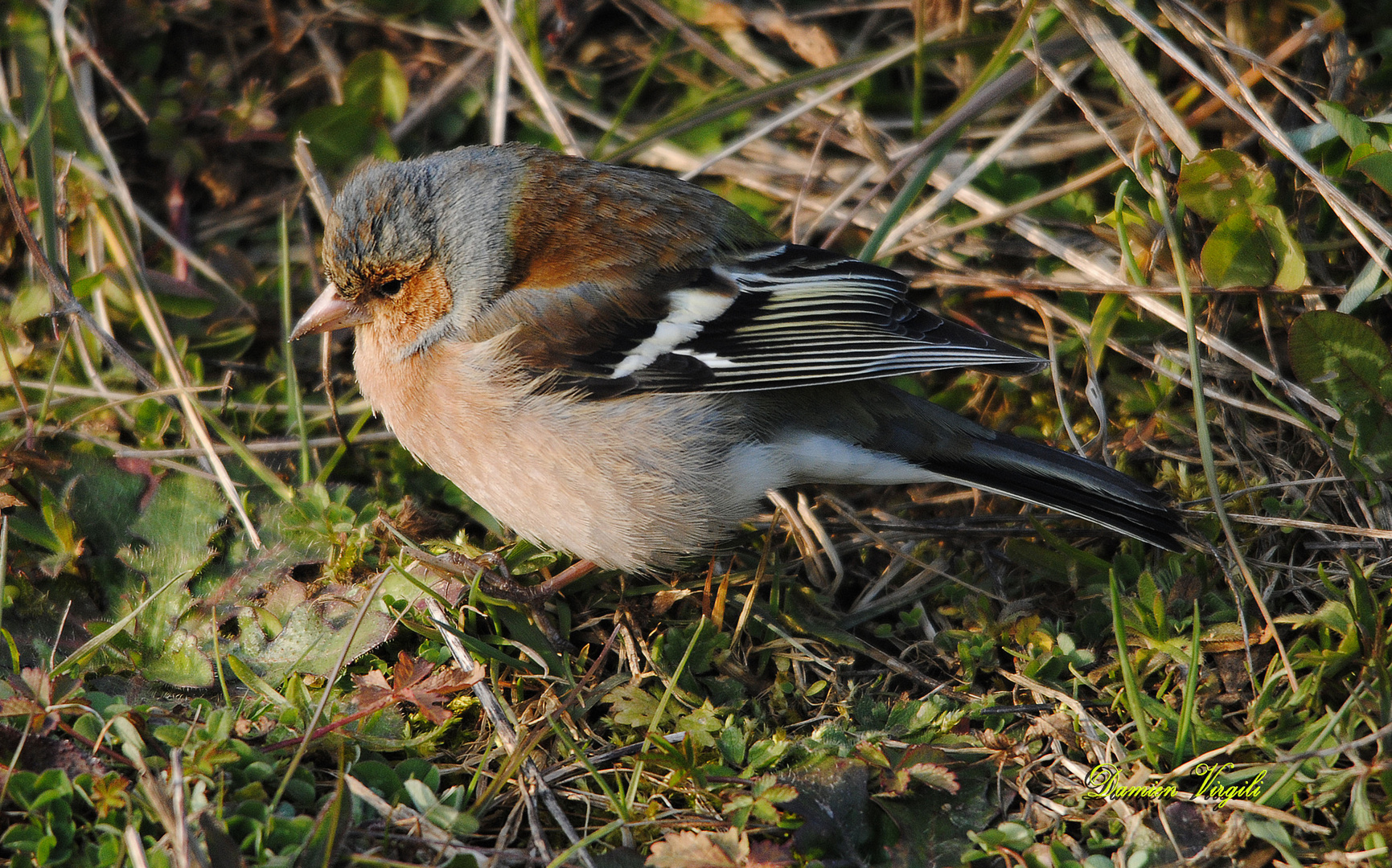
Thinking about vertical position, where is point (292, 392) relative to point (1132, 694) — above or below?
above

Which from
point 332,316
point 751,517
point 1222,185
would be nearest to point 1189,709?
point 751,517

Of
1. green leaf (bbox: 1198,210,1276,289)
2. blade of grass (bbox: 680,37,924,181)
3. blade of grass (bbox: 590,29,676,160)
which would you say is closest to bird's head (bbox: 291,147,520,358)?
blade of grass (bbox: 590,29,676,160)

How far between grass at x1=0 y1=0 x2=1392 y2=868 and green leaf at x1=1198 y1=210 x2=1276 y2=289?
1cm

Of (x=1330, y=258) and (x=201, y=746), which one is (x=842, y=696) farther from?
(x=1330, y=258)

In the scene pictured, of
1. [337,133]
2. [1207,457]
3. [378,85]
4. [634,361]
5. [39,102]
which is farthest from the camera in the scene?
[378,85]

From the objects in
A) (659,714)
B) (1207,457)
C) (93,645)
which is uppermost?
(1207,457)

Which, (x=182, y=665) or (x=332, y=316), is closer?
(x=182, y=665)

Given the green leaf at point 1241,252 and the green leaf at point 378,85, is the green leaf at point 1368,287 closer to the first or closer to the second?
the green leaf at point 1241,252

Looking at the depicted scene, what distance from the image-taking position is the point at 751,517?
3.06m

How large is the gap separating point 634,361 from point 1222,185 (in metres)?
1.94

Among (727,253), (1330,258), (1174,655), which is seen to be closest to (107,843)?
(727,253)

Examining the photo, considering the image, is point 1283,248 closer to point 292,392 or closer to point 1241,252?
point 1241,252

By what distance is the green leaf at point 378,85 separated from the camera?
13.6ft

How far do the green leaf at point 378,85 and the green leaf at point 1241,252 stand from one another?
303 centimetres
